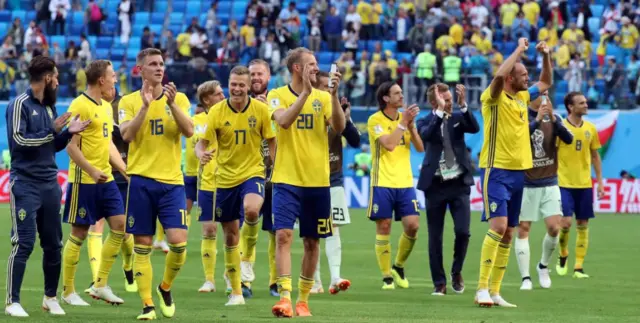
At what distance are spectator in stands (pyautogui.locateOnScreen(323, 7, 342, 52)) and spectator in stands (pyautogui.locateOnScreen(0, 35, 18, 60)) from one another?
913 centimetres

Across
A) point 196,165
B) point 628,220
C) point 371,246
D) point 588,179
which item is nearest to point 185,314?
point 196,165

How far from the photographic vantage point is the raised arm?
12164 mm

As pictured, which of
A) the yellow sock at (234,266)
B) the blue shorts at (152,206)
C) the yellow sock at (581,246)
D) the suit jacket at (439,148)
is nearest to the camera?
the blue shorts at (152,206)

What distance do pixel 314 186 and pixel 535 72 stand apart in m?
20.9

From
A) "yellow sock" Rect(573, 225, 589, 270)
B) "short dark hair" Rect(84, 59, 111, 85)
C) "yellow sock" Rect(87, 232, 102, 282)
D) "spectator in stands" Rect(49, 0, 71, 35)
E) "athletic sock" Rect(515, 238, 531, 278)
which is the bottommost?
"yellow sock" Rect(573, 225, 589, 270)

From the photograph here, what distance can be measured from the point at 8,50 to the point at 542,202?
24860 millimetres

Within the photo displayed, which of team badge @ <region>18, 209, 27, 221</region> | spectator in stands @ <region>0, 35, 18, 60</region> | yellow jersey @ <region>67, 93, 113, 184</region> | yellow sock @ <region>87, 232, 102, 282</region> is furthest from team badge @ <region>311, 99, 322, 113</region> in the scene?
spectator in stands @ <region>0, 35, 18, 60</region>

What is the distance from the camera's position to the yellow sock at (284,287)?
36.7ft

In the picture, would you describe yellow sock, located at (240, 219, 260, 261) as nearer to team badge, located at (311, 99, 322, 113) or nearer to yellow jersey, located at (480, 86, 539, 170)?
team badge, located at (311, 99, 322, 113)

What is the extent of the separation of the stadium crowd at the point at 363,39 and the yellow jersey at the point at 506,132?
19.5 metres

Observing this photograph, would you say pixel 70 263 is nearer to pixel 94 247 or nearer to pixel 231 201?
pixel 94 247

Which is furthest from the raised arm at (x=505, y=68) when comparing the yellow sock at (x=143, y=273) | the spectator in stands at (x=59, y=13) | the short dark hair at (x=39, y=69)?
the spectator in stands at (x=59, y=13)

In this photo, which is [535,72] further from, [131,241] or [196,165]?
→ [131,241]

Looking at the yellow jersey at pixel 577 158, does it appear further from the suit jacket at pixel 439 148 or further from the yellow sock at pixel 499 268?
the yellow sock at pixel 499 268
